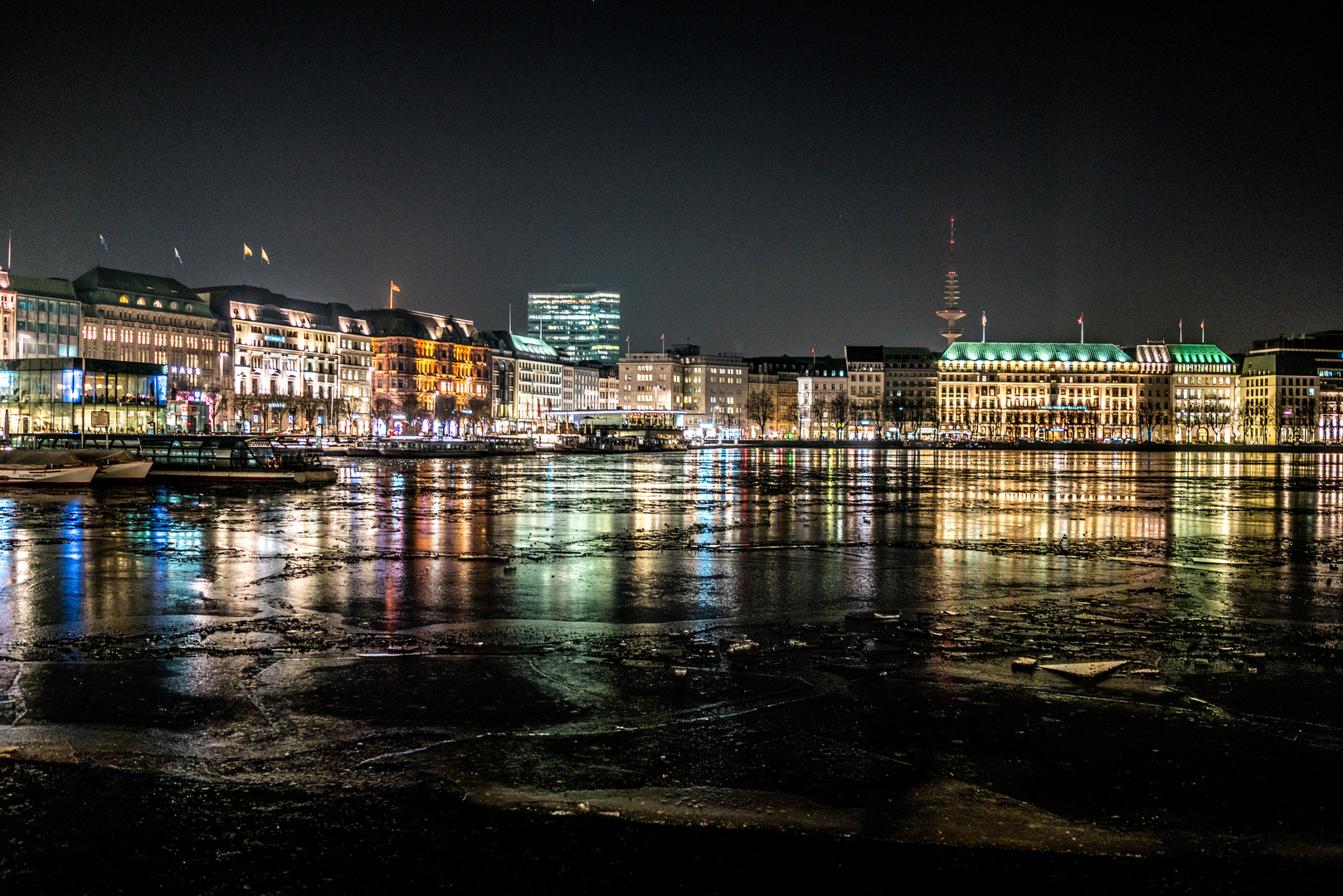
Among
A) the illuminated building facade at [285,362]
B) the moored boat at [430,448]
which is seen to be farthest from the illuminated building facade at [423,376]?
the moored boat at [430,448]

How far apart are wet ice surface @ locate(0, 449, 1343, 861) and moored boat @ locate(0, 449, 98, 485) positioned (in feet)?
74.2

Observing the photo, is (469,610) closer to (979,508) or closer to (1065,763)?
(1065,763)

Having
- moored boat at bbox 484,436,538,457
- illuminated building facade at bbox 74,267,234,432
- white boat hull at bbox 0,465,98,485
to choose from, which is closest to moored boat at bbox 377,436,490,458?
moored boat at bbox 484,436,538,457

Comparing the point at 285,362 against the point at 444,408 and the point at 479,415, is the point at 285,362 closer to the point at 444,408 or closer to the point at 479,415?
the point at 444,408

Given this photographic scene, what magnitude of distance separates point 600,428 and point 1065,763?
166m

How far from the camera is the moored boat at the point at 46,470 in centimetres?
4131

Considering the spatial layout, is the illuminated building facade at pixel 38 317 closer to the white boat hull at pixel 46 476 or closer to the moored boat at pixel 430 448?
the moored boat at pixel 430 448

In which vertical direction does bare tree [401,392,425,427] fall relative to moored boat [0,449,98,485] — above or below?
above

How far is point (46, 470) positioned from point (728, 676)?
41033 millimetres

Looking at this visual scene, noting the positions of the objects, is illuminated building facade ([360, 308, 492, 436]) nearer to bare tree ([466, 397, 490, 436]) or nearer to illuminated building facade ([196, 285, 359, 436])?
bare tree ([466, 397, 490, 436])

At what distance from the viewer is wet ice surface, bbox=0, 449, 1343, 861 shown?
249 inches

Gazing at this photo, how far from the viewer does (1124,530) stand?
25016 mm

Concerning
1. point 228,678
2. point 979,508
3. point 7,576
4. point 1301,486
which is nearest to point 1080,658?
point 228,678

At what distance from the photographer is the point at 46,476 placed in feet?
135
